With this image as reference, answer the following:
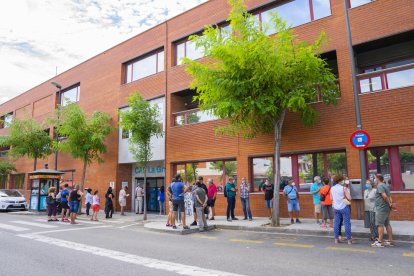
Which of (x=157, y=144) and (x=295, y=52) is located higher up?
(x=295, y=52)

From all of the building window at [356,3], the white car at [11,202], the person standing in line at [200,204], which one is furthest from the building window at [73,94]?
the building window at [356,3]

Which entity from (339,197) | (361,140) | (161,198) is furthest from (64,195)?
(361,140)

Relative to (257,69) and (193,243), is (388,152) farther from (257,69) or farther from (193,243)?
(193,243)

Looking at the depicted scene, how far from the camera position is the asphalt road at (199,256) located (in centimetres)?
588

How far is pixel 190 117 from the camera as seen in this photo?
712 inches

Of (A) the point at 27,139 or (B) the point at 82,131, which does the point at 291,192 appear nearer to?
(B) the point at 82,131

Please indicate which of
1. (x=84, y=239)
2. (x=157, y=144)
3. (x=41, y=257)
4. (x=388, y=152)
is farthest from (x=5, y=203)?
(x=388, y=152)

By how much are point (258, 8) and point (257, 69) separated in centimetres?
717

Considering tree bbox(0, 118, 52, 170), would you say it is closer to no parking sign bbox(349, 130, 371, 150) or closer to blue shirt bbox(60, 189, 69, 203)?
blue shirt bbox(60, 189, 69, 203)

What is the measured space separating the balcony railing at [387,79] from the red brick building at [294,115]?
0.03 metres

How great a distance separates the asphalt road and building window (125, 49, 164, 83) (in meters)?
13.1

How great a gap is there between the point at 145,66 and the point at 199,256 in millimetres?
16810

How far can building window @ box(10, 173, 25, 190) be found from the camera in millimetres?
33125

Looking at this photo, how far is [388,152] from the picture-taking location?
39.0 ft
